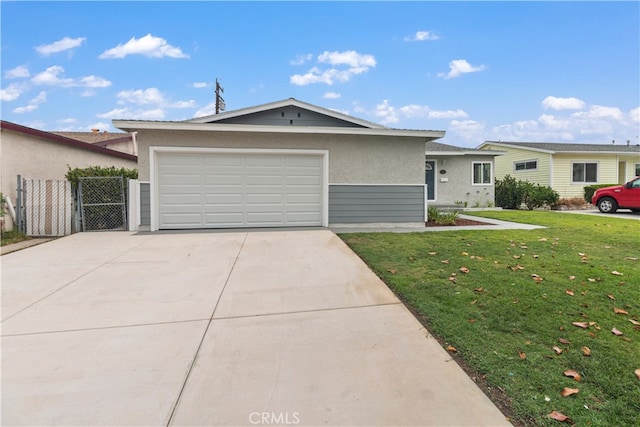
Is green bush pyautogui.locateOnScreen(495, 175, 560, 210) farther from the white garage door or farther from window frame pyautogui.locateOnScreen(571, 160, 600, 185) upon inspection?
the white garage door

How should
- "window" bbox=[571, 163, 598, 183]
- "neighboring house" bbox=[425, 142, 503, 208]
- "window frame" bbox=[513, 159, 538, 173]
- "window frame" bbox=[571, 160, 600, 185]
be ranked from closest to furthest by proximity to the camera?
"neighboring house" bbox=[425, 142, 503, 208] < "window frame" bbox=[571, 160, 600, 185] < "window" bbox=[571, 163, 598, 183] < "window frame" bbox=[513, 159, 538, 173]

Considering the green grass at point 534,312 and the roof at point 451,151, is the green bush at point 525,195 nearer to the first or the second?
the roof at point 451,151

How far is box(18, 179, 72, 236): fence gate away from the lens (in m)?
8.41

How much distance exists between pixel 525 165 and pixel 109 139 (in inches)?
974

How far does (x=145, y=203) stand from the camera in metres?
8.80

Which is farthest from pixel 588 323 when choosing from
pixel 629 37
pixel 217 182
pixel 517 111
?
pixel 517 111

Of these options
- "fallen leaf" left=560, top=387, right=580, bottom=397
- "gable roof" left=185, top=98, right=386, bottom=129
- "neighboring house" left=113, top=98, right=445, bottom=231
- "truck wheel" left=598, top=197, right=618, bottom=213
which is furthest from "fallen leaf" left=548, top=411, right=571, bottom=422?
"truck wheel" left=598, top=197, right=618, bottom=213

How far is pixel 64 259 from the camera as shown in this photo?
19.1 ft

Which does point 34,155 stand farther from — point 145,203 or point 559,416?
point 559,416

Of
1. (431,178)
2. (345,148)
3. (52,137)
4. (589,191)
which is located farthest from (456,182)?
(52,137)

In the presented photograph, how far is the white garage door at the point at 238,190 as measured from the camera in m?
8.95

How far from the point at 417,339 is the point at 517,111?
21.1m

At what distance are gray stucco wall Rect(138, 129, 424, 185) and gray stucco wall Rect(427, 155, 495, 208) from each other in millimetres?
6918

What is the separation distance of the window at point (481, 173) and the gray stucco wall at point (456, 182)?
0.23 metres
